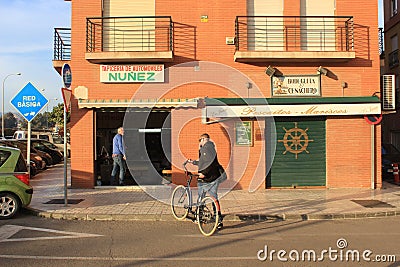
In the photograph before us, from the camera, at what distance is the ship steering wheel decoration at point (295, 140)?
46.6 feet

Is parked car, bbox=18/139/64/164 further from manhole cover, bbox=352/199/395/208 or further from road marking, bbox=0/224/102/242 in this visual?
manhole cover, bbox=352/199/395/208

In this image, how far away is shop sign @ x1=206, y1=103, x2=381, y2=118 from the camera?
13.4 meters

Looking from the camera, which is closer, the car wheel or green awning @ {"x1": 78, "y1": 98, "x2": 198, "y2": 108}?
the car wheel

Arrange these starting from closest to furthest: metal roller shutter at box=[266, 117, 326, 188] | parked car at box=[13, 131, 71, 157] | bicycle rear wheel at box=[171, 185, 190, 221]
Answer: bicycle rear wheel at box=[171, 185, 190, 221] < metal roller shutter at box=[266, 117, 326, 188] < parked car at box=[13, 131, 71, 157]

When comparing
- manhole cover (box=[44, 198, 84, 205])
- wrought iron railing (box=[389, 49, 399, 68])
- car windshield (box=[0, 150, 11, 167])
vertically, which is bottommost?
manhole cover (box=[44, 198, 84, 205])

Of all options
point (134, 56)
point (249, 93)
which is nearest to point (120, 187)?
point (134, 56)

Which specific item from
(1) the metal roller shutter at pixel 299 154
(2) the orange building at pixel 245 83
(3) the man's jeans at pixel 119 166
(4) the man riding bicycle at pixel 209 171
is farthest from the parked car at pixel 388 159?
(4) the man riding bicycle at pixel 209 171

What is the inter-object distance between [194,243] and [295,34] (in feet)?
29.5

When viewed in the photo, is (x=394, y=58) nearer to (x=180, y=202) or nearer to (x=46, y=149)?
(x=46, y=149)

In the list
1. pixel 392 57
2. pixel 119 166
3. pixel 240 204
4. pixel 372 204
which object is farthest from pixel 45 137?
pixel 372 204

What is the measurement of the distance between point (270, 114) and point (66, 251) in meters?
8.24

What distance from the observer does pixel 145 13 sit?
14.1m

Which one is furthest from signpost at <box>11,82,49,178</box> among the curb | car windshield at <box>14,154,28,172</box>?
the curb

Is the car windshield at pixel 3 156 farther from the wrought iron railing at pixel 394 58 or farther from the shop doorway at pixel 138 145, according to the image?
the wrought iron railing at pixel 394 58
